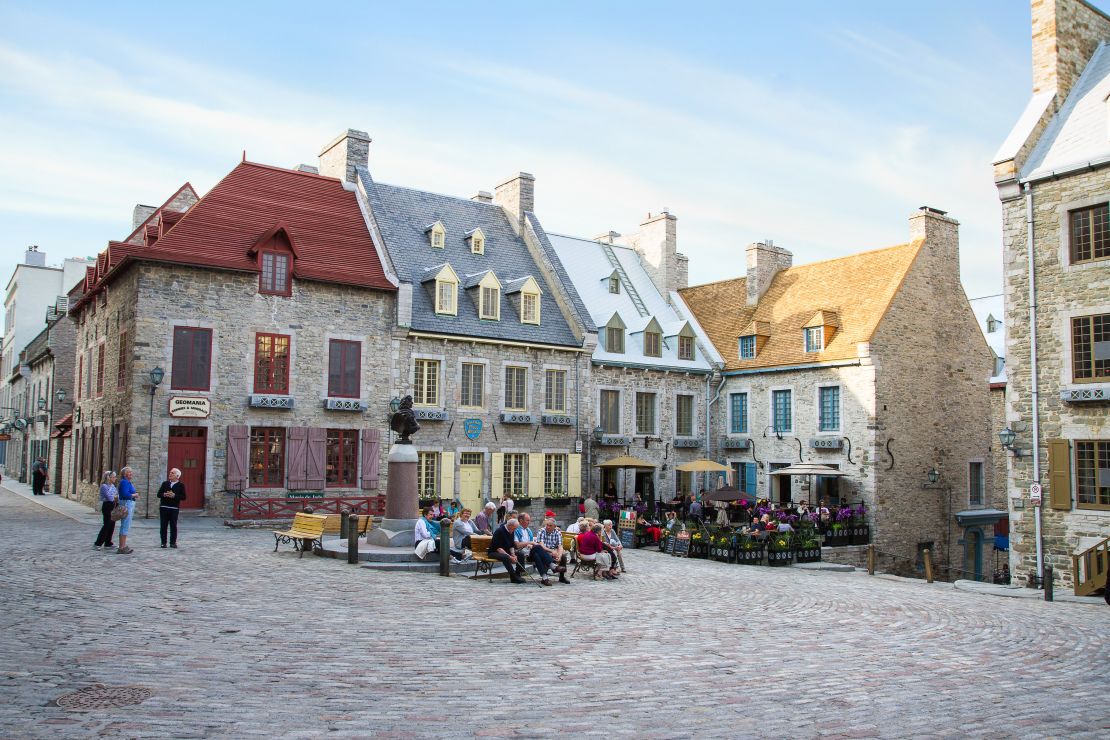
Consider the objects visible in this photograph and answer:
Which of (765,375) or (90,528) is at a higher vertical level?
(765,375)

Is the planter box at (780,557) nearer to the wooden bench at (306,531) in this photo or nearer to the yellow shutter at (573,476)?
the yellow shutter at (573,476)

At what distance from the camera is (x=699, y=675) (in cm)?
883

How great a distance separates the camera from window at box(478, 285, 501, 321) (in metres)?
29.0

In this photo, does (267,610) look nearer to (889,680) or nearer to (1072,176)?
(889,680)

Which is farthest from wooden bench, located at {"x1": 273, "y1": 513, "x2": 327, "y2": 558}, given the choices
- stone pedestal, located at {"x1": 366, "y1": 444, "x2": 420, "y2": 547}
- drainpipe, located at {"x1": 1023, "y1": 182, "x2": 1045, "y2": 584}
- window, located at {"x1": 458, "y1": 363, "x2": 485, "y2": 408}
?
drainpipe, located at {"x1": 1023, "y1": 182, "x2": 1045, "y2": 584}

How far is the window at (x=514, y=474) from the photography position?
2911cm

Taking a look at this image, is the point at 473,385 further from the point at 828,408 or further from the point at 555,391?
the point at 828,408

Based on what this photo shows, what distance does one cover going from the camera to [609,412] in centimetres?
3159

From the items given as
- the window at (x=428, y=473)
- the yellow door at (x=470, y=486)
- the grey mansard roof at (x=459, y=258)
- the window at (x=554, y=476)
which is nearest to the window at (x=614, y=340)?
the grey mansard roof at (x=459, y=258)

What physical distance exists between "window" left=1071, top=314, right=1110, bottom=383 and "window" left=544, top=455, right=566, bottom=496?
1559 cm

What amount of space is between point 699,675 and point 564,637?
2143 mm

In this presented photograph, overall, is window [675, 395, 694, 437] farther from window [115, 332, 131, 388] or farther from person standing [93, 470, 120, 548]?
person standing [93, 470, 120, 548]

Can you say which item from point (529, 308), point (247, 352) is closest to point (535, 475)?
point (529, 308)

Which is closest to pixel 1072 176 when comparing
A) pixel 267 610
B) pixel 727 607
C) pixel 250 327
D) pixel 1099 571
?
pixel 1099 571
